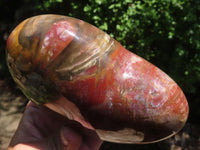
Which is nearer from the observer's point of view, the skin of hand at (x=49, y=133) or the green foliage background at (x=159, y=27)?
the skin of hand at (x=49, y=133)

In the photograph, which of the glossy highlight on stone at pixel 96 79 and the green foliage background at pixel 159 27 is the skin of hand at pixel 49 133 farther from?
the green foliage background at pixel 159 27

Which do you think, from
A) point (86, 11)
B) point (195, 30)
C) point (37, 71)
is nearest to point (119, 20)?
point (86, 11)

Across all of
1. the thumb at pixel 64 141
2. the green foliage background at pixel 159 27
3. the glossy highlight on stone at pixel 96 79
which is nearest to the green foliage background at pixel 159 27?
the green foliage background at pixel 159 27

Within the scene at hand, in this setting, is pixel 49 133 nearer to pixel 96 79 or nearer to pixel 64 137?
pixel 64 137

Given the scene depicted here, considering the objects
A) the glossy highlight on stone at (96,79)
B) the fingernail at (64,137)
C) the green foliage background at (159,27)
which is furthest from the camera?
the green foliage background at (159,27)

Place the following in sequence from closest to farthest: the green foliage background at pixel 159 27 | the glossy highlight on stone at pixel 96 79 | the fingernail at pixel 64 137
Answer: the glossy highlight on stone at pixel 96 79 → the fingernail at pixel 64 137 → the green foliage background at pixel 159 27

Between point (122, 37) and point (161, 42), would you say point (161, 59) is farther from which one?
point (122, 37)

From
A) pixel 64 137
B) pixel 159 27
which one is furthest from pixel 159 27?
pixel 64 137

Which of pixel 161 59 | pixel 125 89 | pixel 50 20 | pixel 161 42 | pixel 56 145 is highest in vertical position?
pixel 50 20
